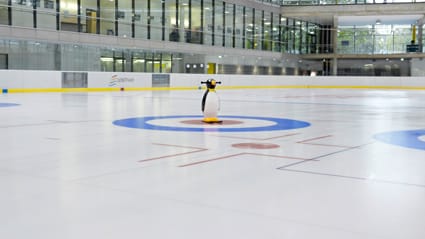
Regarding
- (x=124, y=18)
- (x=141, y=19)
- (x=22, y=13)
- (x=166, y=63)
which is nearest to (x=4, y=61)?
(x=22, y=13)

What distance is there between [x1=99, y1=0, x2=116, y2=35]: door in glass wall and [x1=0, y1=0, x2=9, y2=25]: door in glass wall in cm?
756

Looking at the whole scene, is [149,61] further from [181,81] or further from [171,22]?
[181,81]

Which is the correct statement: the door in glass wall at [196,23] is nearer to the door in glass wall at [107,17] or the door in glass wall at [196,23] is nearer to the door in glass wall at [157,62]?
the door in glass wall at [157,62]

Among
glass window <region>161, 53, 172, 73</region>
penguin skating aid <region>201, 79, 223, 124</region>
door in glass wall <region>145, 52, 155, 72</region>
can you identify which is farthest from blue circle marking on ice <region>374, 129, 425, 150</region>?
glass window <region>161, 53, 172, 73</region>

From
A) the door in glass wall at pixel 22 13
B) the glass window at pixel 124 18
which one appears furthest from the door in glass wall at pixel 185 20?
the door in glass wall at pixel 22 13

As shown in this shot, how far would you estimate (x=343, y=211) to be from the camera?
4.39m

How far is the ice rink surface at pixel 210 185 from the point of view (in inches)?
154

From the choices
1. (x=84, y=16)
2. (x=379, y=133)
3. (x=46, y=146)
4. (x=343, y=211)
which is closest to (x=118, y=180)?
(x=343, y=211)

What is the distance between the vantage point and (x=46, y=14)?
36000mm

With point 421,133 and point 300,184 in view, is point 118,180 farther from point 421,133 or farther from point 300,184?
point 421,133

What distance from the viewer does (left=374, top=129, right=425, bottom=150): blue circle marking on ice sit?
28.9 ft

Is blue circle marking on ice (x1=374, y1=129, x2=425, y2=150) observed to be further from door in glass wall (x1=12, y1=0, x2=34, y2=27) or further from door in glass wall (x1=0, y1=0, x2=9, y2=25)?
door in glass wall (x1=12, y1=0, x2=34, y2=27)

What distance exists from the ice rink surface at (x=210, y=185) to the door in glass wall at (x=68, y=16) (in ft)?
93.2

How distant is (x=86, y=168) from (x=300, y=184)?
2.43 m
